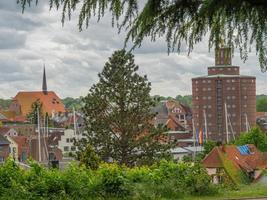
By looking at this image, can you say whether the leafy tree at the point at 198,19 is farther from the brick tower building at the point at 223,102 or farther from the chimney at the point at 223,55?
the brick tower building at the point at 223,102

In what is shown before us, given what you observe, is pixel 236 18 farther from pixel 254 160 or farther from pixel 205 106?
pixel 205 106

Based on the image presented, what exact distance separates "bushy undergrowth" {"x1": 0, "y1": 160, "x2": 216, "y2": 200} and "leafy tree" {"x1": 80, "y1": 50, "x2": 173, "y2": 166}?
2275 cm

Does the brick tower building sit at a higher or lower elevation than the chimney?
higher

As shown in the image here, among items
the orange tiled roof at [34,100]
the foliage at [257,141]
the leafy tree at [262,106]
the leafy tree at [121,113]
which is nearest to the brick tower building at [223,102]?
the foliage at [257,141]

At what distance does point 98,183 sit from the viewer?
33.8 ft

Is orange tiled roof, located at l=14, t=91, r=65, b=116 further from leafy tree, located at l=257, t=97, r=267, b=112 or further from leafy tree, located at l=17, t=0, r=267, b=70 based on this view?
leafy tree, located at l=17, t=0, r=267, b=70

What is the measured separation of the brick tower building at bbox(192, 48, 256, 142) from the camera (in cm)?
11312

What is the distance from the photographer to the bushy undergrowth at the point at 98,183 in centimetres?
973

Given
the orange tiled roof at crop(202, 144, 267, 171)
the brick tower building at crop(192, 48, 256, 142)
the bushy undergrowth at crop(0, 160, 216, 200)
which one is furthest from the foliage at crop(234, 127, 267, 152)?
the brick tower building at crop(192, 48, 256, 142)

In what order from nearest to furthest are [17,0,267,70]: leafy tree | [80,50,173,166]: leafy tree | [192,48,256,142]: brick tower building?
[17,0,267,70]: leafy tree, [80,50,173,166]: leafy tree, [192,48,256,142]: brick tower building

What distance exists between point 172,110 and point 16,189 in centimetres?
15233

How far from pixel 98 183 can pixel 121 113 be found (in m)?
24.7

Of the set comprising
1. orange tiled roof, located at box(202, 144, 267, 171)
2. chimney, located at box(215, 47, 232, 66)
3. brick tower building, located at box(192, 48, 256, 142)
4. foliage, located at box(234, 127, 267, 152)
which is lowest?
orange tiled roof, located at box(202, 144, 267, 171)

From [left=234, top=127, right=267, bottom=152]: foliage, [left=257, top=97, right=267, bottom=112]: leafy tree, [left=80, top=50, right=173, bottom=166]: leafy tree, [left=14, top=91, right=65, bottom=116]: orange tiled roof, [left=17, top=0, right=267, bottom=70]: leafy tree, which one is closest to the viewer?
[left=17, top=0, right=267, bottom=70]: leafy tree
